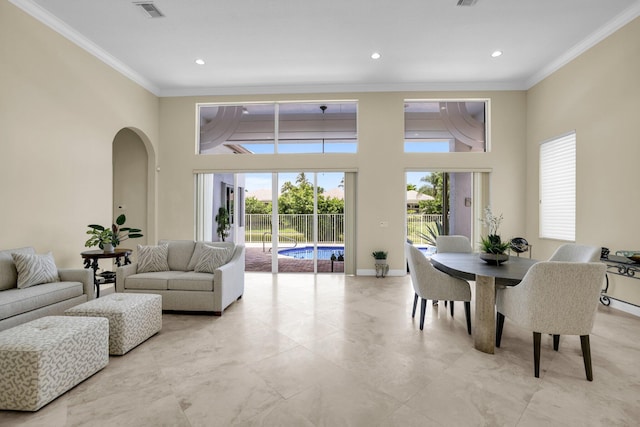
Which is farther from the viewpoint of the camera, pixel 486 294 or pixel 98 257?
pixel 98 257

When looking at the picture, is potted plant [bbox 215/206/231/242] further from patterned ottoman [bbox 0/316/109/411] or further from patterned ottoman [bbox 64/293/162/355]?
patterned ottoman [bbox 0/316/109/411]

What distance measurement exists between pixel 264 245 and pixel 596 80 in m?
6.25

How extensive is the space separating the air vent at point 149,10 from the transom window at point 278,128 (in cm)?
250

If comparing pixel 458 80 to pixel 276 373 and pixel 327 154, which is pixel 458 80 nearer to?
pixel 327 154

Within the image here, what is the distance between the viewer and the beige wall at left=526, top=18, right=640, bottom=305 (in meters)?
3.81

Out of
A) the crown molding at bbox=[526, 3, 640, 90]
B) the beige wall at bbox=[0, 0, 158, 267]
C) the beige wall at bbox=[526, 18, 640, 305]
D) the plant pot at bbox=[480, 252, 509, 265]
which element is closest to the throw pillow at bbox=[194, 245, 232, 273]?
the beige wall at bbox=[0, 0, 158, 267]

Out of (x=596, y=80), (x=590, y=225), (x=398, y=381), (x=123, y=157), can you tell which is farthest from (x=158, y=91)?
(x=590, y=225)

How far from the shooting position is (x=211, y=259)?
402 cm

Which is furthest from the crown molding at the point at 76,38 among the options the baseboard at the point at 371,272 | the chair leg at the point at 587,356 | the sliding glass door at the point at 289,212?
the chair leg at the point at 587,356

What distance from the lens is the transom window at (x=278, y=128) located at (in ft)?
20.3

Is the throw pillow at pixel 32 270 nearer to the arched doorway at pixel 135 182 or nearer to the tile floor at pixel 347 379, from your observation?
the tile floor at pixel 347 379

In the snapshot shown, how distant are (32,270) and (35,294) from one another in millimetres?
415

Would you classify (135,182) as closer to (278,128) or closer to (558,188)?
(278,128)

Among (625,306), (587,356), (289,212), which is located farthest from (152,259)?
(625,306)
